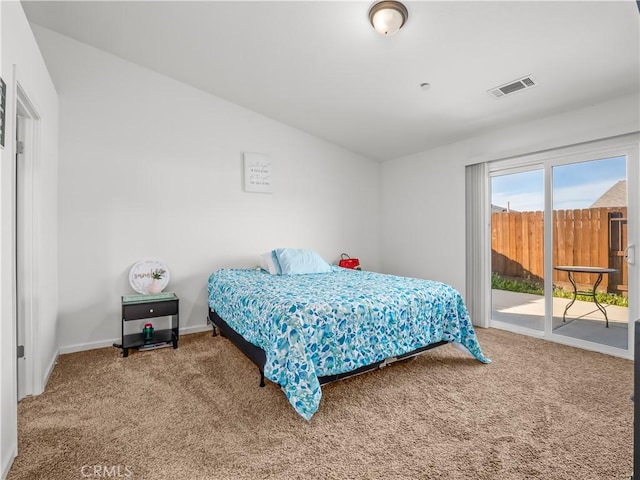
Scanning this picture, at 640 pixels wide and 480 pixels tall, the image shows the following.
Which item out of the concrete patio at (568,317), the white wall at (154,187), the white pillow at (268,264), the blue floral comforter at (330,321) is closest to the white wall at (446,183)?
the concrete patio at (568,317)

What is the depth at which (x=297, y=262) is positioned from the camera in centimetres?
362

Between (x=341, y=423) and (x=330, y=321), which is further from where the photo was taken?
(x=330, y=321)

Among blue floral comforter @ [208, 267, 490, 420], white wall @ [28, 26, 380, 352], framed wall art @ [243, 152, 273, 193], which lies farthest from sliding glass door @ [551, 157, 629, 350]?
framed wall art @ [243, 152, 273, 193]

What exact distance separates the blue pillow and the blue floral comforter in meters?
0.36

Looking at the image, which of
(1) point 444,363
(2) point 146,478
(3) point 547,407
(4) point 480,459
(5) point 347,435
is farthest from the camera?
(1) point 444,363

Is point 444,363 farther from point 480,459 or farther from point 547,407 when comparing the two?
point 480,459

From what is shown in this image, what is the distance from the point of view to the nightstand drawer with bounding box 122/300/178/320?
297cm

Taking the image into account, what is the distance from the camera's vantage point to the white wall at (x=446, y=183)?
9.83 ft

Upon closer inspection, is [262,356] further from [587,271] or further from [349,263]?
[587,271]

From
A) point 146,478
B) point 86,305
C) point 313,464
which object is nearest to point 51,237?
point 86,305

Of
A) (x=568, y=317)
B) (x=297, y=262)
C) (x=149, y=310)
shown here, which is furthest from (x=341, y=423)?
(x=568, y=317)

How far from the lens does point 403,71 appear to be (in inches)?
114

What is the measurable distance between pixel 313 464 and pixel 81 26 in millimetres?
3932

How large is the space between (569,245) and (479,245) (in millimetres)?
868
